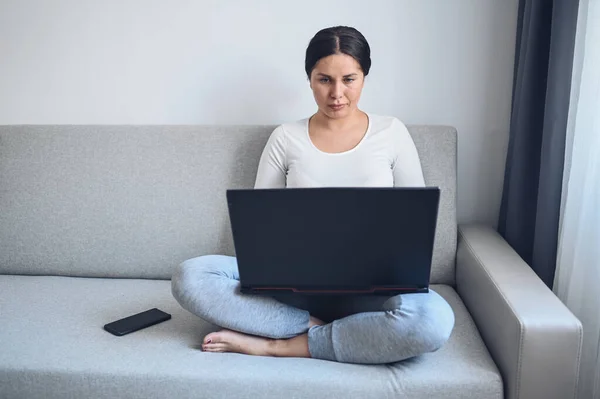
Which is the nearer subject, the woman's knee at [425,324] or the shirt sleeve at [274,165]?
the woman's knee at [425,324]

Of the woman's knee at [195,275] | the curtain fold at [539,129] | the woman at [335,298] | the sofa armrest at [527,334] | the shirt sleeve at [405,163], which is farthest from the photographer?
the shirt sleeve at [405,163]

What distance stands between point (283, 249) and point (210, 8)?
A: 118 cm

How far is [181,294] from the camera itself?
5.40ft

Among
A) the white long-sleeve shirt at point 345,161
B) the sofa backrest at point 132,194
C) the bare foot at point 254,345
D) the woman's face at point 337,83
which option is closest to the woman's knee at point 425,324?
the bare foot at point 254,345

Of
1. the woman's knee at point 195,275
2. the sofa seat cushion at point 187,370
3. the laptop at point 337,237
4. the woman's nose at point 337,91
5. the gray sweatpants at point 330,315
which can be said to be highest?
the woman's nose at point 337,91

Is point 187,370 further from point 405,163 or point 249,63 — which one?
point 249,63

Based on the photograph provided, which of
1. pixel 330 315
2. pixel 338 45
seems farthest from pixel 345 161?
pixel 330 315

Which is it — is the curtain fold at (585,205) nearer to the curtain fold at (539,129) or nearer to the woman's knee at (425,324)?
the curtain fold at (539,129)

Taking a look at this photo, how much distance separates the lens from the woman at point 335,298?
1500 mm

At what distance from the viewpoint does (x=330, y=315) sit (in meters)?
1.69

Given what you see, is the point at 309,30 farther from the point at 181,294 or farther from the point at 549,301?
the point at 549,301

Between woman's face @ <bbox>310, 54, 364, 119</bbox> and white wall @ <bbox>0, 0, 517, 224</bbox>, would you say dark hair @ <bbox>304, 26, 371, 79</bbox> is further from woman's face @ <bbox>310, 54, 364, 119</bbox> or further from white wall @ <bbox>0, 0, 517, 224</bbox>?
white wall @ <bbox>0, 0, 517, 224</bbox>

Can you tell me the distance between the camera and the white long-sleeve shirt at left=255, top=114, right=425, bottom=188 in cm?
186

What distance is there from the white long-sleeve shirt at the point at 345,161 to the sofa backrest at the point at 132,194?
0.17 metres
